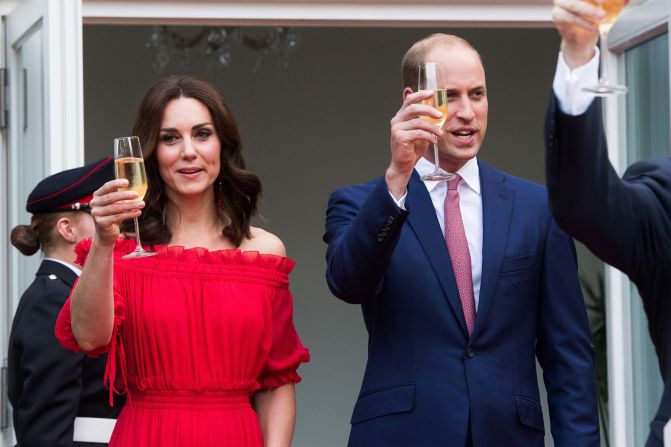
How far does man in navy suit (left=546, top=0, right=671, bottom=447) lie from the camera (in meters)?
1.91

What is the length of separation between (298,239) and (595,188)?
244 inches

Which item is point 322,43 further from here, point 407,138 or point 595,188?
point 595,188

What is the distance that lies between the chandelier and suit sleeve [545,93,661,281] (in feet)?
19.2

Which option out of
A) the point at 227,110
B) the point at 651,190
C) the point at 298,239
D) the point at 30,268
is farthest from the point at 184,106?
the point at 298,239

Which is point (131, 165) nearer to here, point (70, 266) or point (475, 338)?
point (475, 338)

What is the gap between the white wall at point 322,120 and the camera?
8.00 m

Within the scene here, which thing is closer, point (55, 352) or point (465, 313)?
point (465, 313)

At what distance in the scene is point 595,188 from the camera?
1944 mm

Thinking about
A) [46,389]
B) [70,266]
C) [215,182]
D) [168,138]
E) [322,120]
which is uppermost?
[322,120]

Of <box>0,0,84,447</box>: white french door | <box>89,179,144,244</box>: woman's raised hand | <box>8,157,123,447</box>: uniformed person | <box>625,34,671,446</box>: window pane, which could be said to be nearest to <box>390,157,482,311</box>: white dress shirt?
<box>89,179,144,244</box>: woman's raised hand

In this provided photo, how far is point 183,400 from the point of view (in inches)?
129

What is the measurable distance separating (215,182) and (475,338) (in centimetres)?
92

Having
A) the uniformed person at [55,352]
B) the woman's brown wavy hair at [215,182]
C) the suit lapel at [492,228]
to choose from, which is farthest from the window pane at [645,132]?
the uniformed person at [55,352]

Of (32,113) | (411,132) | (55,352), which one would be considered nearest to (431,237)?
(411,132)
